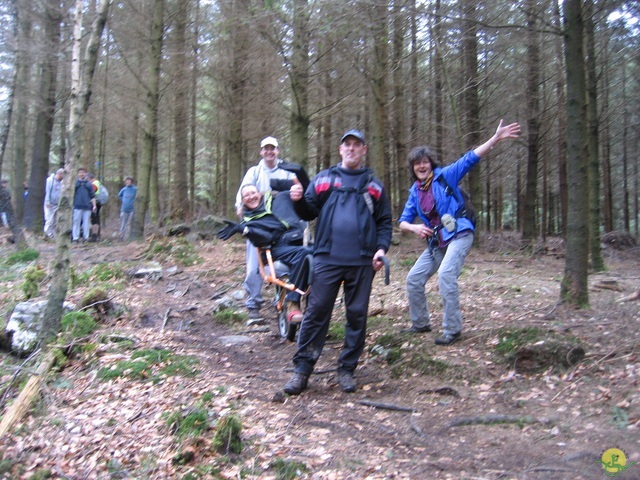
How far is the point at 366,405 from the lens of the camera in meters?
4.84

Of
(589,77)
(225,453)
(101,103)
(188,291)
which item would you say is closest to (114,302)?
(188,291)

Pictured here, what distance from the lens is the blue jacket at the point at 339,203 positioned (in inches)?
200

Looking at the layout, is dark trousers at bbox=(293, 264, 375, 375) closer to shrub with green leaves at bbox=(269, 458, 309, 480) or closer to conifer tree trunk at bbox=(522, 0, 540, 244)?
shrub with green leaves at bbox=(269, 458, 309, 480)

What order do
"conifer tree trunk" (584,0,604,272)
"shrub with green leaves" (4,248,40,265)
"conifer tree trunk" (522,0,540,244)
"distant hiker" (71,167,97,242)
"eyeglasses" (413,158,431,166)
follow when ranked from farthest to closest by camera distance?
"distant hiker" (71,167,97,242), "conifer tree trunk" (522,0,540,244), "shrub with green leaves" (4,248,40,265), "conifer tree trunk" (584,0,604,272), "eyeglasses" (413,158,431,166)

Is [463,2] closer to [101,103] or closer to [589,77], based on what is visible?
[589,77]

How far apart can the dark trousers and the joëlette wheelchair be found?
1302 mm

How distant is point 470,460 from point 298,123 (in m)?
9.94

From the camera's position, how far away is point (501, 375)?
5219 millimetres

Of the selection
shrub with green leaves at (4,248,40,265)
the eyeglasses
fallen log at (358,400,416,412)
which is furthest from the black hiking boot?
shrub with green leaves at (4,248,40,265)

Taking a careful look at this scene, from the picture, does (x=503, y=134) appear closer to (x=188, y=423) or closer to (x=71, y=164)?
(x=188, y=423)

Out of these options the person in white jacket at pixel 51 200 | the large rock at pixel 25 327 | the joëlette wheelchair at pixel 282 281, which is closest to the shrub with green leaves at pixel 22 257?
the person in white jacket at pixel 51 200

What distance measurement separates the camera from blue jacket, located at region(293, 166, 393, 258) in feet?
16.6

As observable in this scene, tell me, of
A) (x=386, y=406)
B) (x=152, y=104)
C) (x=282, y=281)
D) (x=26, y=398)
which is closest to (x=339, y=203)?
(x=386, y=406)

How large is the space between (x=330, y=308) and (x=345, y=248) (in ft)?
1.85
